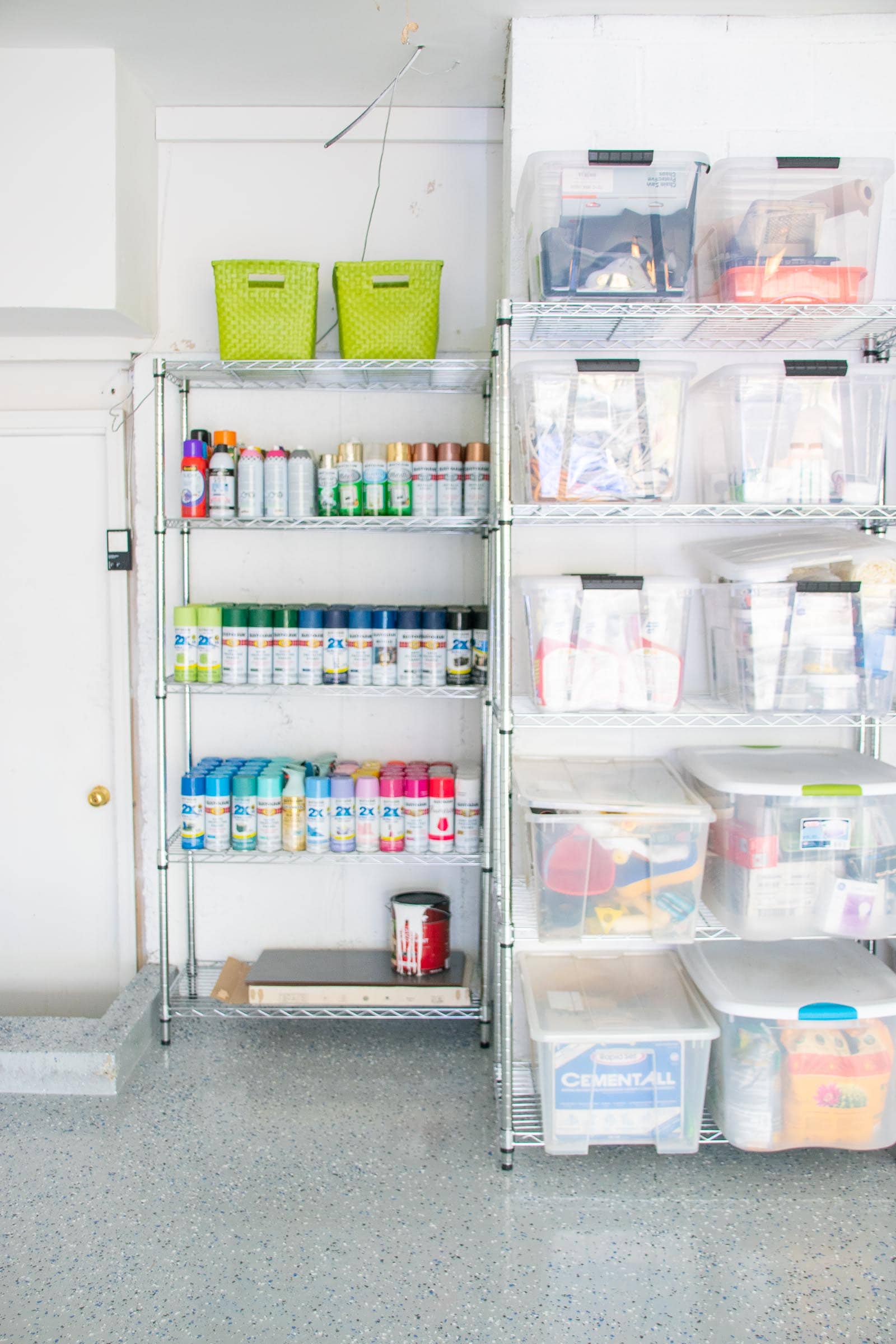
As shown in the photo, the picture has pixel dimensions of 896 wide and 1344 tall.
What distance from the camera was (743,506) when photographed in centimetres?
204

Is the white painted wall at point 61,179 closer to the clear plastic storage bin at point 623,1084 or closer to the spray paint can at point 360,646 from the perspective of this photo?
the spray paint can at point 360,646

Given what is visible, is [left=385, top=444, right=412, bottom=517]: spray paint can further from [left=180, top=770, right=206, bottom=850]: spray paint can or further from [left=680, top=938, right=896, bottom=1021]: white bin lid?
[left=680, top=938, right=896, bottom=1021]: white bin lid

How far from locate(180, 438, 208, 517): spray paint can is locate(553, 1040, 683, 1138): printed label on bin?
1.69 m

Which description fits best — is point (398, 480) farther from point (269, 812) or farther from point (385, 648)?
point (269, 812)

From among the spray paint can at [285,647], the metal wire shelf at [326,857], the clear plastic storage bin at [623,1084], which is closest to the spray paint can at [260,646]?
the spray paint can at [285,647]

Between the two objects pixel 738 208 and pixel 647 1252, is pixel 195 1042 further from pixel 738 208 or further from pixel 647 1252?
pixel 738 208

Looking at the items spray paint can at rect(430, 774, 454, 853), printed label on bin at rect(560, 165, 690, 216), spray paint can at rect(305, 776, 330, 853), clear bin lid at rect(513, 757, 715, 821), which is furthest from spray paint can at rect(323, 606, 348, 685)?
printed label on bin at rect(560, 165, 690, 216)

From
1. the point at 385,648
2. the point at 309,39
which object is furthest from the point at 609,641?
the point at 309,39

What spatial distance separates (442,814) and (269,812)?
477 mm

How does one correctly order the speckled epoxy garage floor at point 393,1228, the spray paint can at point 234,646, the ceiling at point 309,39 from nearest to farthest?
the speckled epoxy garage floor at point 393,1228 < the ceiling at point 309,39 < the spray paint can at point 234,646

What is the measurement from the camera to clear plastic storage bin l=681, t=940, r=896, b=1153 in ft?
6.55

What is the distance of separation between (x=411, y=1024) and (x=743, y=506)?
5.74ft

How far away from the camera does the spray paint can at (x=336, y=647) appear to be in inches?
98.7

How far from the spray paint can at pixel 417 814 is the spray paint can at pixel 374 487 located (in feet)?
2.45
